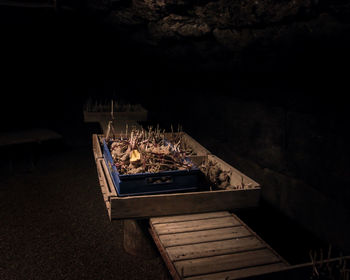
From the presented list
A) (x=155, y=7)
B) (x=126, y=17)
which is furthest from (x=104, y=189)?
(x=126, y=17)

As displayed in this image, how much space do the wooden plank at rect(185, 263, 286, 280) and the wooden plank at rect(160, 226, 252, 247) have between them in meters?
0.42

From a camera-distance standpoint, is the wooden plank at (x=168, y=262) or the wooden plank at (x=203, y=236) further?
the wooden plank at (x=203, y=236)

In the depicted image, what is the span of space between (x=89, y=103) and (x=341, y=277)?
19.7 ft

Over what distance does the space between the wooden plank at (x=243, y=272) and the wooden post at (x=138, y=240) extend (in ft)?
5.90

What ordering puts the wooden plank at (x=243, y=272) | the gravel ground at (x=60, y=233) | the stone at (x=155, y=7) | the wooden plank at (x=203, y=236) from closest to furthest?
the wooden plank at (x=243, y=272) < the wooden plank at (x=203, y=236) < the gravel ground at (x=60, y=233) < the stone at (x=155, y=7)

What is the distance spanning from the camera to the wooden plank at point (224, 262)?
244 centimetres

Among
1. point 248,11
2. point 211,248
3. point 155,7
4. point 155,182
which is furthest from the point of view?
point 155,7

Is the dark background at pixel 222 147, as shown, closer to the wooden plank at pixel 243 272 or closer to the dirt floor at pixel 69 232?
the dirt floor at pixel 69 232

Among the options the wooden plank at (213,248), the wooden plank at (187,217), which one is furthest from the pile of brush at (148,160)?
the wooden plank at (213,248)

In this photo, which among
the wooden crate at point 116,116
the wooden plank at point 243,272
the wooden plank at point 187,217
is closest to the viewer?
the wooden plank at point 243,272

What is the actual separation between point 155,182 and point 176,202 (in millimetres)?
282

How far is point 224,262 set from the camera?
255 centimetres

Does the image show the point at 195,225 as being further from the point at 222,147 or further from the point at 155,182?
the point at 222,147

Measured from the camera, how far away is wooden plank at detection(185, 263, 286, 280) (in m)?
2.35
